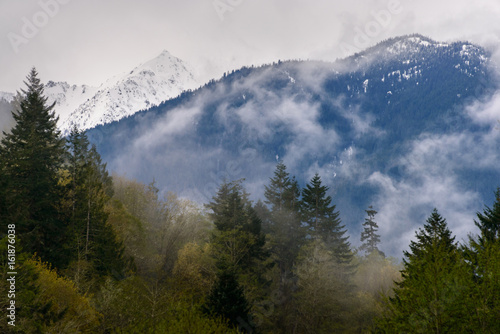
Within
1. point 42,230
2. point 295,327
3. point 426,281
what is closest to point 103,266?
point 42,230

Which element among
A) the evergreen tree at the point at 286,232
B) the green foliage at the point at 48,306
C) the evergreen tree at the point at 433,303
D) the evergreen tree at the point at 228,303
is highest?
the evergreen tree at the point at 286,232

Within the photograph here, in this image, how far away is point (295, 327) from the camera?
126 feet

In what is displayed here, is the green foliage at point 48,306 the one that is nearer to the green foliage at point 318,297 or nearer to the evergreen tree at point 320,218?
the green foliage at point 318,297

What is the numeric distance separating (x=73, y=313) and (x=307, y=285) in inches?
979

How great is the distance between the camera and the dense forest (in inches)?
663

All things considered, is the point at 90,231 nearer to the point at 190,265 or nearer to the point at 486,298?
the point at 190,265

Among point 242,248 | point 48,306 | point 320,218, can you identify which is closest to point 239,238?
point 242,248

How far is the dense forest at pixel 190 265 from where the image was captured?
55.3ft

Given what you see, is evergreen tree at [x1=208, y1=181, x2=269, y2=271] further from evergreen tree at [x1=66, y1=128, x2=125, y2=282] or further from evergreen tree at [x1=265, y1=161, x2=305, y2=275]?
evergreen tree at [x1=66, y1=128, x2=125, y2=282]

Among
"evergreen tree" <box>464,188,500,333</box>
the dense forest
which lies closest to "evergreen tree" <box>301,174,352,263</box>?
the dense forest

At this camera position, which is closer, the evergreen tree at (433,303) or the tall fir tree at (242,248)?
the evergreen tree at (433,303)

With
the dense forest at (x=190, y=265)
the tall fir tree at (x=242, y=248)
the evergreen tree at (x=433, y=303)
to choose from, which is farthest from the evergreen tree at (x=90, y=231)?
the evergreen tree at (x=433, y=303)

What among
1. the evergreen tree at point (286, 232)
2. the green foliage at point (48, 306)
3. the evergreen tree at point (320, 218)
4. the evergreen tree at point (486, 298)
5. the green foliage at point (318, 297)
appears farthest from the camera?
the evergreen tree at point (320, 218)

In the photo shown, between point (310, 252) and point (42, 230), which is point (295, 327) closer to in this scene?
point (310, 252)
